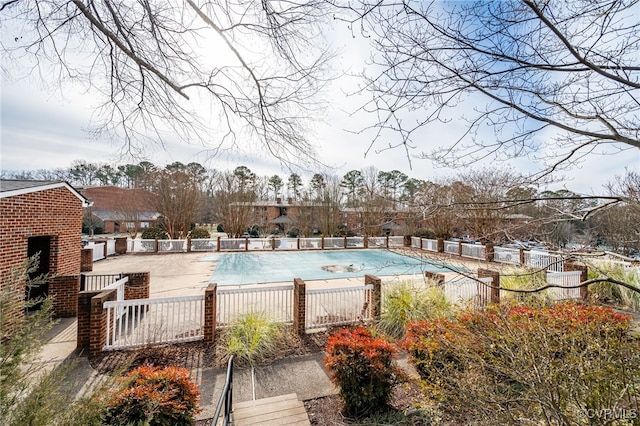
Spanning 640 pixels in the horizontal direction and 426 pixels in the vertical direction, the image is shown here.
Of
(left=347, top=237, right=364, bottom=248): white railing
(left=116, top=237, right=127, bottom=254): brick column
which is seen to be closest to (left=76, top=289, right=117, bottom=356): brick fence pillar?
(left=116, top=237, right=127, bottom=254): brick column

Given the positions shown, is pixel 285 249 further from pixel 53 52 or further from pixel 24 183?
pixel 53 52

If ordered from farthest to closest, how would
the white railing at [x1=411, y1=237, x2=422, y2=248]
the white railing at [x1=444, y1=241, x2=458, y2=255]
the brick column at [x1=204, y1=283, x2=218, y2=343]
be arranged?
the white railing at [x1=411, y1=237, x2=422, y2=248] < the white railing at [x1=444, y1=241, x2=458, y2=255] < the brick column at [x1=204, y1=283, x2=218, y2=343]

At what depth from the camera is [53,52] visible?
360 cm

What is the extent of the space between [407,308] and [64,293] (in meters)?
7.83

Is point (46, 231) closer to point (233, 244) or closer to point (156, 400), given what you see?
point (156, 400)

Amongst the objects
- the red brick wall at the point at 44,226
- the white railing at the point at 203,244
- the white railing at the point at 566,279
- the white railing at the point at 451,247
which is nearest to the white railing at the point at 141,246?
the white railing at the point at 203,244

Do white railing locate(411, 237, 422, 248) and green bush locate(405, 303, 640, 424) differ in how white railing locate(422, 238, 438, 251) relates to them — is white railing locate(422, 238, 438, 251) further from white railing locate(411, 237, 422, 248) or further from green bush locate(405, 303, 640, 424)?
green bush locate(405, 303, 640, 424)

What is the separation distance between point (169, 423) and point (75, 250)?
7.40m

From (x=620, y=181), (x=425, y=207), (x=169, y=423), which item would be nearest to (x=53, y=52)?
(x=169, y=423)

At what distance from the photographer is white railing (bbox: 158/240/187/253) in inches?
671

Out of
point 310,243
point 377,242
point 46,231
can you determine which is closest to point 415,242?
point 377,242

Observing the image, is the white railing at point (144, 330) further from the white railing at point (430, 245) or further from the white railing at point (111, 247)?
the white railing at point (430, 245)

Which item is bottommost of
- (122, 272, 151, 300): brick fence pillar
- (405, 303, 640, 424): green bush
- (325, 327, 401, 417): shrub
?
(325, 327, 401, 417): shrub

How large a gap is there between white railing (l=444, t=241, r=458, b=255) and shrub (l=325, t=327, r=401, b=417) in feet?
48.7
